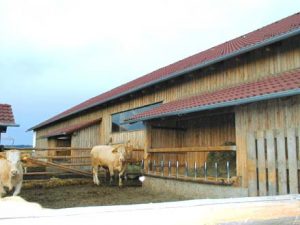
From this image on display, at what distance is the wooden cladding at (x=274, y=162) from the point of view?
711 centimetres

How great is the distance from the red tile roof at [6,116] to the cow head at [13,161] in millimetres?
2365

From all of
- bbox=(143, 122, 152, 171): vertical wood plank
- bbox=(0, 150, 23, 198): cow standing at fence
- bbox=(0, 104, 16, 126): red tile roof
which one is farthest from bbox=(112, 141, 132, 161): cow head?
bbox=(0, 150, 23, 198): cow standing at fence

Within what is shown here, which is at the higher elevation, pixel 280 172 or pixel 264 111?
pixel 264 111

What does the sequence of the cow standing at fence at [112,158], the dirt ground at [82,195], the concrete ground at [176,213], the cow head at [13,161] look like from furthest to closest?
the cow standing at fence at [112,158] → the cow head at [13,161] → the dirt ground at [82,195] → the concrete ground at [176,213]

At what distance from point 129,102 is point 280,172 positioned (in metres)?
11.4

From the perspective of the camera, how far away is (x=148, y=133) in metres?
13.4

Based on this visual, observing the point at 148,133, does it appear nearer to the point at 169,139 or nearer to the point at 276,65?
the point at 169,139

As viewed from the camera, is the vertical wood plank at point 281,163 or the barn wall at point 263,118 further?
the barn wall at point 263,118

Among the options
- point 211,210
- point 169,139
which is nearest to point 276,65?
point 169,139

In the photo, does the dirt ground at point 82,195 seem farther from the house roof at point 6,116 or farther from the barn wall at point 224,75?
the barn wall at point 224,75

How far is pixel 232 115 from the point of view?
12289mm

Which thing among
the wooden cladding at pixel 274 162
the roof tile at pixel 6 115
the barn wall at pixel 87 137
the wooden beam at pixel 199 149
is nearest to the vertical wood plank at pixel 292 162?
the wooden cladding at pixel 274 162

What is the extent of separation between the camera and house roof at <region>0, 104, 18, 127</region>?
493 inches

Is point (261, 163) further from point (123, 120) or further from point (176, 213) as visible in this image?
point (123, 120)
